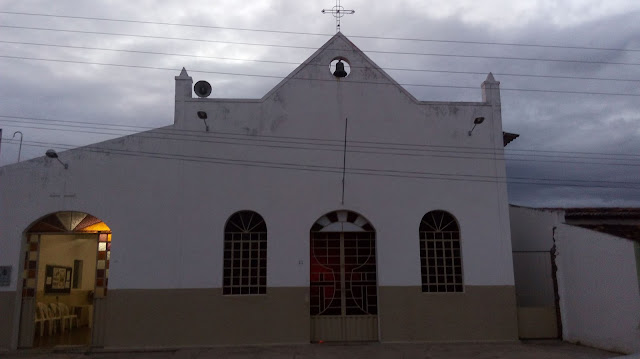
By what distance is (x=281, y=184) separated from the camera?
14.6 meters

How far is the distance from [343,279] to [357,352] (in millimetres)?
2080

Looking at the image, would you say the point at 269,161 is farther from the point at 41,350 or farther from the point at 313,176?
the point at 41,350

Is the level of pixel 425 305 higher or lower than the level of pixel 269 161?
lower

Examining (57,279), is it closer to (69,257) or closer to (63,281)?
(63,281)

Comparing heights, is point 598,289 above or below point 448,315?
above

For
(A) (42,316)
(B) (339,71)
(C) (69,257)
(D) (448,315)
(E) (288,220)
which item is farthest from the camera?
(C) (69,257)

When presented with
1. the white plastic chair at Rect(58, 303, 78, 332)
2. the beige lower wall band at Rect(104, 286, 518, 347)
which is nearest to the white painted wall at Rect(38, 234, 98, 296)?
the white plastic chair at Rect(58, 303, 78, 332)

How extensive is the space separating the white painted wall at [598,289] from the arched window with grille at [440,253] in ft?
8.97

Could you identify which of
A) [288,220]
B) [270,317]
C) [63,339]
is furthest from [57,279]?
[288,220]

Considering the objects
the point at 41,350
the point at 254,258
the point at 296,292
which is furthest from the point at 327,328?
the point at 41,350

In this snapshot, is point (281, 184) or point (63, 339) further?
point (63, 339)

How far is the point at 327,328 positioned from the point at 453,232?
4235mm

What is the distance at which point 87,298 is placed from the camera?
1909cm

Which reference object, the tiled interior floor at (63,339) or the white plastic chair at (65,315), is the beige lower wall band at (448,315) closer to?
the tiled interior floor at (63,339)
